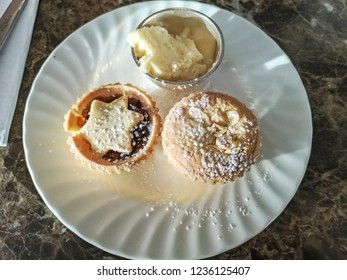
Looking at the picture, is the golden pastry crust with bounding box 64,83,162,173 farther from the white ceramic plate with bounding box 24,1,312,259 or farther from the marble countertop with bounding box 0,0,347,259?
the marble countertop with bounding box 0,0,347,259

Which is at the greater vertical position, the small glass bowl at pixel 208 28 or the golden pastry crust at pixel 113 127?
the small glass bowl at pixel 208 28

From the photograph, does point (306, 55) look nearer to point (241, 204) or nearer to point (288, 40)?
point (288, 40)

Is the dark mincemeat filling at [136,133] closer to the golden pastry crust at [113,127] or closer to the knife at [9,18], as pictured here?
the golden pastry crust at [113,127]

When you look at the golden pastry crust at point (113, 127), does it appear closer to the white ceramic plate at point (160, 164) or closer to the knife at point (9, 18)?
the white ceramic plate at point (160, 164)

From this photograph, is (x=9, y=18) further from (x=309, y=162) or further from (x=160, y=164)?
(x=309, y=162)

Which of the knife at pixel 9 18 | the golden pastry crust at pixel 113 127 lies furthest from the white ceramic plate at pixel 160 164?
the knife at pixel 9 18

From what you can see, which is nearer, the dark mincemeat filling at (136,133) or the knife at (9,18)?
the dark mincemeat filling at (136,133)
